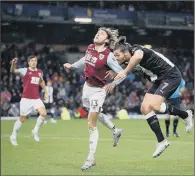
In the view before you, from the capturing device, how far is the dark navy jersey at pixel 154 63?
36.8 feet

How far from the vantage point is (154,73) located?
11641 mm

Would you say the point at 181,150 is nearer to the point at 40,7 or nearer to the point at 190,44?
the point at 40,7

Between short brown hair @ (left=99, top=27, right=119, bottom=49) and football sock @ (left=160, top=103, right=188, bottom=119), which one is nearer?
short brown hair @ (left=99, top=27, right=119, bottom=49)

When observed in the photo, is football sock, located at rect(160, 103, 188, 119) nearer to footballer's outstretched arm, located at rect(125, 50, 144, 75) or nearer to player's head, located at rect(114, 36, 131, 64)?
player's head, located at rect(114, 36, 131, 64)

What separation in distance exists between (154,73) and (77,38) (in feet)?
115

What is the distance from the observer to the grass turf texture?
11.0 metres

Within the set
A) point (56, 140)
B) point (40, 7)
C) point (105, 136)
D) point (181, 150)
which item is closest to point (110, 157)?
point (181, 150)

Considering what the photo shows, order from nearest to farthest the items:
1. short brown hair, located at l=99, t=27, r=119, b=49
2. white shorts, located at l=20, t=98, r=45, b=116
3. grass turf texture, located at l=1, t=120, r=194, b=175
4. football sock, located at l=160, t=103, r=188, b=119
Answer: grass turf texture, located at l=1, t=120, r=194, b=175 < short brown hair, located at l=99, t=27, r=119, b=49 < football sock, located at l=160, t=103, r=188, b=119 < white shorts, located at l=20, t=98, r=45, b=116

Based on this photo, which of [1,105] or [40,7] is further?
[40,7]

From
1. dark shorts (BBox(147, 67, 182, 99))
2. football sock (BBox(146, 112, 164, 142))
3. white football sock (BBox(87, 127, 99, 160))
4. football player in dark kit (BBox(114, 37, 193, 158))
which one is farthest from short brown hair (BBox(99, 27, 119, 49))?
white football sock (BBox(87, 127, 99, 160))

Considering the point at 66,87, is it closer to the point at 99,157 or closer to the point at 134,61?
the point at 99,157

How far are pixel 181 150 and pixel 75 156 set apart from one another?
2955 mm

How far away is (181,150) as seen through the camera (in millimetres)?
15156

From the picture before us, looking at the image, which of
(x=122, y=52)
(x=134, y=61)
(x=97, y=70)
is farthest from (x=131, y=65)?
(x=97, y=70)
